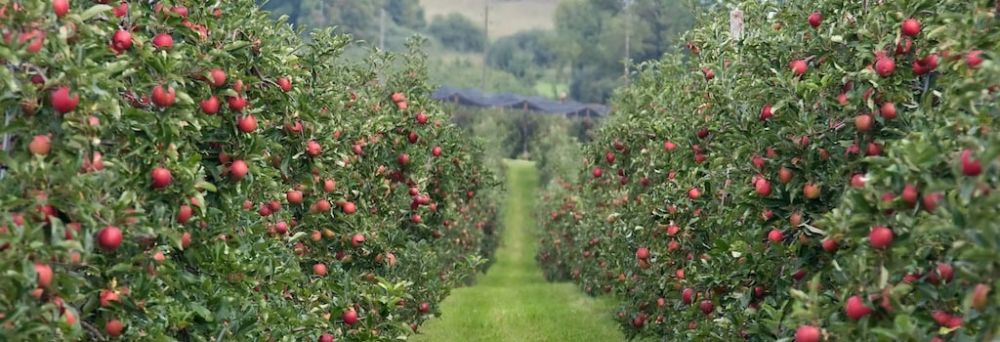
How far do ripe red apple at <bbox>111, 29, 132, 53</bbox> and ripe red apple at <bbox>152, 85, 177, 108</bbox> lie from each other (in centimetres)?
22

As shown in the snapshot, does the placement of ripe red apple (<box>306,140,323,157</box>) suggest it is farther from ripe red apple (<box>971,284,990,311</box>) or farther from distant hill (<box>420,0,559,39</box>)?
distant hill (<box>420,0,559,39</box>)

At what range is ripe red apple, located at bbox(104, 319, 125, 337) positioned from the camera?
440 centimetres

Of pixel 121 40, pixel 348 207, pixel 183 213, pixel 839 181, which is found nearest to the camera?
pixel 121 40

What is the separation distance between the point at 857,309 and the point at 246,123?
10.9 ft

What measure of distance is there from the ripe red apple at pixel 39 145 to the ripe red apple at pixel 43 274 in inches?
17.2

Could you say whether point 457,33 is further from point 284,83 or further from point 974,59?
point 974,59

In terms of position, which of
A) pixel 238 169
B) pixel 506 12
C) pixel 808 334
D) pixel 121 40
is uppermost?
pixel 121 40

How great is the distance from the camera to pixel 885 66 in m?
5.27

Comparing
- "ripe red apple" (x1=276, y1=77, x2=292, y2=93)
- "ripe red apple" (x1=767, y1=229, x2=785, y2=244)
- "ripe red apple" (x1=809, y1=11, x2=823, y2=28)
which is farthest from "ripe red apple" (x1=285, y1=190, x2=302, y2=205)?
"ripe red apple" (x1=809, y1=11, x2=823, y2=28)

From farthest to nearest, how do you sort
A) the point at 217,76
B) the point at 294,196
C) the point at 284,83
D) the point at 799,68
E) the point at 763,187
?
the point at 294,196 < the point at 284,83 < the point at 799,68 < the point at 763,187 < the point at 217,76

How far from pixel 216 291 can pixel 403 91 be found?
7834 millimetres

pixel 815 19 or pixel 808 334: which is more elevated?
pixel 815 19

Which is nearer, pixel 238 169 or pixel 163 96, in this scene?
pixel 163 96

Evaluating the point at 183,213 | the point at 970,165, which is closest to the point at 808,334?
the point at 970,165
